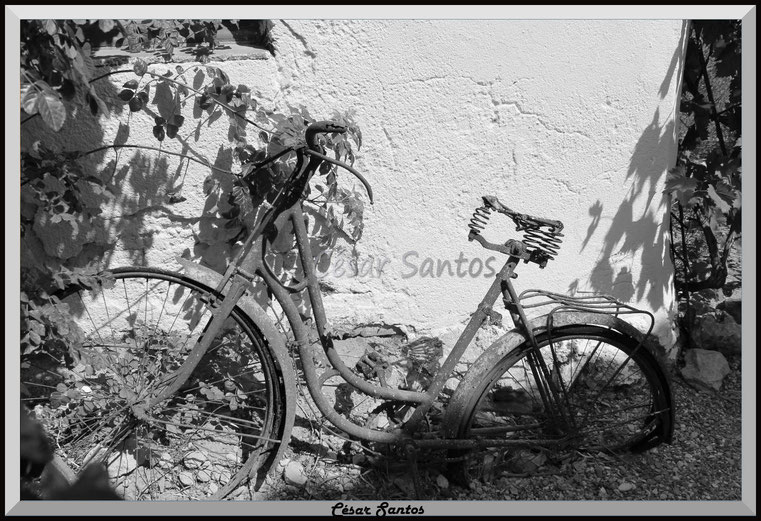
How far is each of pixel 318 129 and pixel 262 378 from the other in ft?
3.82

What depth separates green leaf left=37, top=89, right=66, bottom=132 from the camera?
1.89 m

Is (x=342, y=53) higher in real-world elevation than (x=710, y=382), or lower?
higher

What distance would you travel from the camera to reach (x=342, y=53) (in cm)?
274

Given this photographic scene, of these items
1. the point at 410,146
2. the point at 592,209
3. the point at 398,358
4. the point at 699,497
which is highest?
the point at 410,146

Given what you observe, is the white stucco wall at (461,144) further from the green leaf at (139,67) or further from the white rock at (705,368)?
the white rock at (705,368)

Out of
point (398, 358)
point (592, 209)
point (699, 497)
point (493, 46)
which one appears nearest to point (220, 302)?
point (398, 358)

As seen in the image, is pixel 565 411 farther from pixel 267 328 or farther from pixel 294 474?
pixel 267 328

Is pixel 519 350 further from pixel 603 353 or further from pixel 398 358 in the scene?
pixel 603 353

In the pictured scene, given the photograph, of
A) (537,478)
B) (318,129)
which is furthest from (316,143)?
(537,478)

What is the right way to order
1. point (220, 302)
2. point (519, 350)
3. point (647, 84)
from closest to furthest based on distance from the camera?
point (220, 302), point (519, 350), point (647, 84)

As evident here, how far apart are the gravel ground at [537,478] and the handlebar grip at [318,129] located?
121cm

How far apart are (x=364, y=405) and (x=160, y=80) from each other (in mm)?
1536

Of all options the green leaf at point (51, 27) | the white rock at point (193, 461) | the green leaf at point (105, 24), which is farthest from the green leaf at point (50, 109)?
the white rock at point (193, 461)

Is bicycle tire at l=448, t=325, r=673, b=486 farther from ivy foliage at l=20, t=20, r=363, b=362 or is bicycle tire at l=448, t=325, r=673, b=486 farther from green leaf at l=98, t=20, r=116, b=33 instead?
green leaf at l=98, t=20, r=116, b=33
